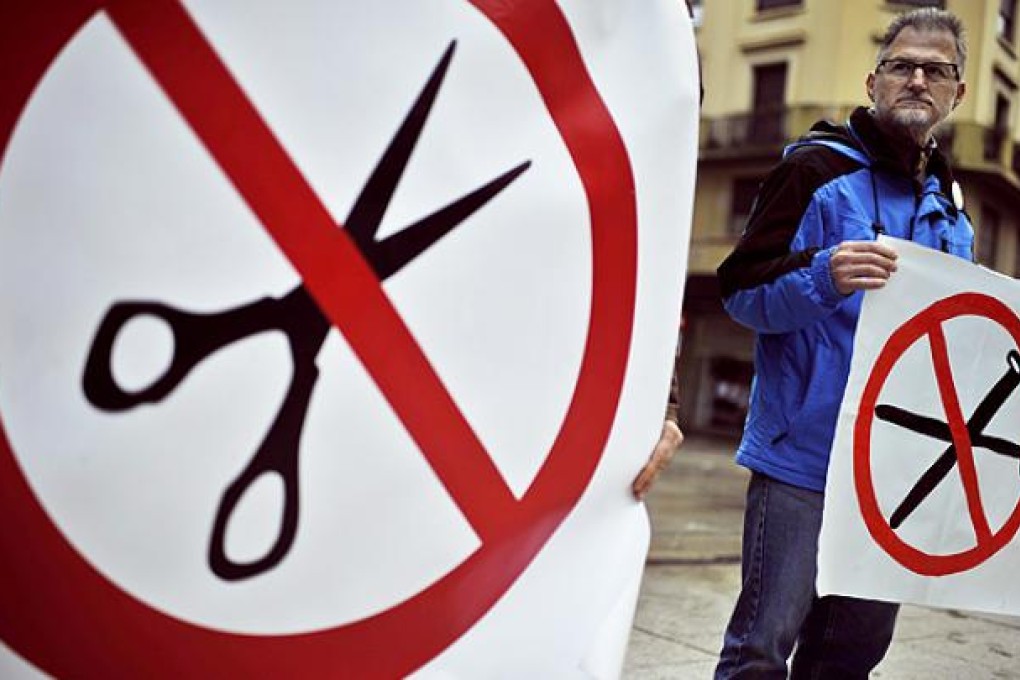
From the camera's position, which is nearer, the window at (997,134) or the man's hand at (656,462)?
the man's hand at (656,462)

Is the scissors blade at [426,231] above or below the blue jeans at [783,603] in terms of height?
above

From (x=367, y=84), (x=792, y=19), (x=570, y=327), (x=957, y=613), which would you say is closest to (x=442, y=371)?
(x=570, y=327)

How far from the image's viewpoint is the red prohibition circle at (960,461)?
6.00 feet

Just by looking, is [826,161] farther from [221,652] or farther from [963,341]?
[221,652]

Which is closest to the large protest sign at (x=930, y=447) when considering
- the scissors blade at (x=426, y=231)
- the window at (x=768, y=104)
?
the scissors blade at (x=426, y=231)

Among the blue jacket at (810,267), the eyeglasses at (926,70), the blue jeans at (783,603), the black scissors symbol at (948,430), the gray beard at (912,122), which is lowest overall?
the blue jeans at (783,603)

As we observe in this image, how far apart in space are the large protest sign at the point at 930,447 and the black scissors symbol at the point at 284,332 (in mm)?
1006

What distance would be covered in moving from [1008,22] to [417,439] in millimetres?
19810

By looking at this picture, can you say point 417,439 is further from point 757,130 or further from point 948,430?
point 757,130

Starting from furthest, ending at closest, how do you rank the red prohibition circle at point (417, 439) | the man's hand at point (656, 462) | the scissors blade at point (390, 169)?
the man's hand at point (656, 462)
the scissors blade at point (390, 169)
the red prohibition circle at point (417, 439)

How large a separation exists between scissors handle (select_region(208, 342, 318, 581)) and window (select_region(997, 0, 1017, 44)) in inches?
734

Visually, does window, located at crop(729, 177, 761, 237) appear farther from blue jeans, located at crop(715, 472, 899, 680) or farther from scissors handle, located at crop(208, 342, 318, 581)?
scissors handle, located at crop(208, 342, 318, 581)

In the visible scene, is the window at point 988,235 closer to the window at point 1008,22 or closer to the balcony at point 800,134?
the balcony at point 800,134

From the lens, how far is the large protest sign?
71.7 inches
